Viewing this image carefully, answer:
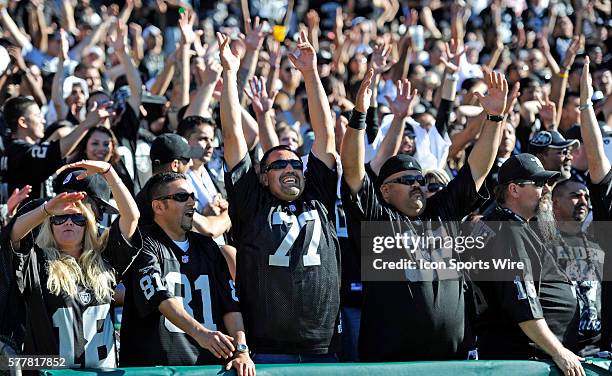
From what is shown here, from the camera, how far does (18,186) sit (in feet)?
24.1

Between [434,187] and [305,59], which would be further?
[434,187]

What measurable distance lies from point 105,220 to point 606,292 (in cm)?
348

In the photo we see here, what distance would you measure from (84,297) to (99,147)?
2.21 meters

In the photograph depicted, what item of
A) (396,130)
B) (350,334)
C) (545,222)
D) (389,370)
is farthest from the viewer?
(396,130)

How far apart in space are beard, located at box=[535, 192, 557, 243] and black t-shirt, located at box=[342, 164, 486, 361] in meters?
0.63

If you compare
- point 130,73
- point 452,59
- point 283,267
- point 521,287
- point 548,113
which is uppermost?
point 452,59

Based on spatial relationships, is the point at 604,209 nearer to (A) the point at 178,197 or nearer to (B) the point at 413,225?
(B) the point at 413,225

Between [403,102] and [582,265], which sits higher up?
[403,102]

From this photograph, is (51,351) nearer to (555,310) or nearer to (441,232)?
(441,232)

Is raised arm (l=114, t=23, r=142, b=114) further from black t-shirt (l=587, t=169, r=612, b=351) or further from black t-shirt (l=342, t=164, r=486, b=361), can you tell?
black t-shirt (l=587, t=169, r=612, b=351)

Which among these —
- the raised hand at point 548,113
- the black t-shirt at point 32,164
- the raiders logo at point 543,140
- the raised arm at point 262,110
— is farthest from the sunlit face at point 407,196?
the raised hand at point 548,113

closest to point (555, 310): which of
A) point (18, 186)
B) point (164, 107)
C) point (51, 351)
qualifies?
point (51, 351)

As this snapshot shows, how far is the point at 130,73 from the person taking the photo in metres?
8.27

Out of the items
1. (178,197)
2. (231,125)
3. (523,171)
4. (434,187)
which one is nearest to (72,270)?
(178,197)
